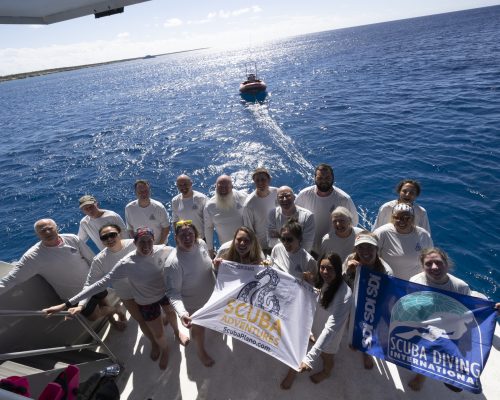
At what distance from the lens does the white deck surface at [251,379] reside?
384 cm

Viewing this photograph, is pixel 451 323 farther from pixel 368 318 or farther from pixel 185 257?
pixel 185 257

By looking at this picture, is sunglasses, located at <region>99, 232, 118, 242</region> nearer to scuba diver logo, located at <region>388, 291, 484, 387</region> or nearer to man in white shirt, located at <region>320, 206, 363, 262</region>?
man in white shirt, located at <region>320, 206, 363, 262</region>

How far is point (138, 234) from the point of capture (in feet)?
13.1

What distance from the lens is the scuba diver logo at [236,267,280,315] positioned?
390cm

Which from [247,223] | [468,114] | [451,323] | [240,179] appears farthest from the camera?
[468,114]

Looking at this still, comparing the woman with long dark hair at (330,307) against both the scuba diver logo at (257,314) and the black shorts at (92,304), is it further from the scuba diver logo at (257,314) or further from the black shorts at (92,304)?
the black shorts at (92,304)

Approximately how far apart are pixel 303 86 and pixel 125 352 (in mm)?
37899

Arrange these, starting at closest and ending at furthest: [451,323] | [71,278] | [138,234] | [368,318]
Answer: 1. [451,323]
2. [368,318]
3. [138,234]
4. [71,278]

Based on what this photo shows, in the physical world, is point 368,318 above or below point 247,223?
below

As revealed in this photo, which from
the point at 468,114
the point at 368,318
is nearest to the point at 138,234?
the point at 368,318

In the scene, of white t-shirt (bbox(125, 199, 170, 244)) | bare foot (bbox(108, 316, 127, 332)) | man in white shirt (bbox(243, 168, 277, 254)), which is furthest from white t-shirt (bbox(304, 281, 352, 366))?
white t-shirt (bbox(125, 199, 170, 244))

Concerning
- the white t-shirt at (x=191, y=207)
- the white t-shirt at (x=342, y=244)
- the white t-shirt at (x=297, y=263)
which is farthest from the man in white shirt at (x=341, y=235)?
the white t-shirt at (x=191, y=207)

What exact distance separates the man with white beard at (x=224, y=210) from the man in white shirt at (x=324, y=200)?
1337 millimetres

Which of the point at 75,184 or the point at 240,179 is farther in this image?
the point at 75,184
